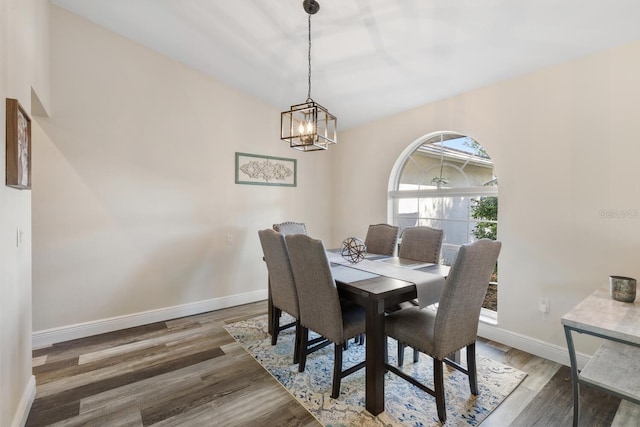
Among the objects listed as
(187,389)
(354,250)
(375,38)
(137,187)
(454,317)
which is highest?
(375,38)

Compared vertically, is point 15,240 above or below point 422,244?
above

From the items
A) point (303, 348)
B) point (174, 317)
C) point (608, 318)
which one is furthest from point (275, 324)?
point (608, 318)

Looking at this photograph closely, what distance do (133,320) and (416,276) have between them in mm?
2931

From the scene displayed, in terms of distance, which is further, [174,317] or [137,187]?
[174,317]

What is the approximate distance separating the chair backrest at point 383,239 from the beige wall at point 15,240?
2818 mm

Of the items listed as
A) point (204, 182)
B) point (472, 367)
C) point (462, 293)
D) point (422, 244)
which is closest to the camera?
point (462, 293)

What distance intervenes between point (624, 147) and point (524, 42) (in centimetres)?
105

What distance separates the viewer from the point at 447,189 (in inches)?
134

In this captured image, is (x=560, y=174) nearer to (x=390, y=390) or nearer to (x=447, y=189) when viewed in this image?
(x=447, y=189)

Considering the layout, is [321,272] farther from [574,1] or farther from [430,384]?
[574,1]

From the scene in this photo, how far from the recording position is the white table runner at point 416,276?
6.57 ft

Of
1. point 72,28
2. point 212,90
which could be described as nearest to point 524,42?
point 212,90

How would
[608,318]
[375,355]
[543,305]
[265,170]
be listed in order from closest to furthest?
[608,318], [375,355], [543,305], [265,170]

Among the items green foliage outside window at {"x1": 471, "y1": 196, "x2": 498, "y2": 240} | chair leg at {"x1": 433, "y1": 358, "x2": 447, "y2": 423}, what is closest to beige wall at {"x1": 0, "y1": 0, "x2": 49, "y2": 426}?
chair leg at {"x1": 433, "y1": 358, "x2": 447, "y2": 423}
